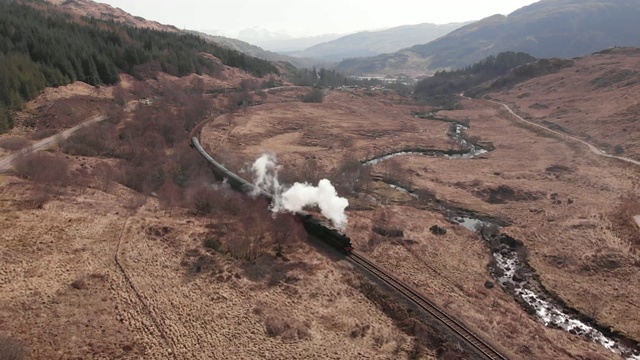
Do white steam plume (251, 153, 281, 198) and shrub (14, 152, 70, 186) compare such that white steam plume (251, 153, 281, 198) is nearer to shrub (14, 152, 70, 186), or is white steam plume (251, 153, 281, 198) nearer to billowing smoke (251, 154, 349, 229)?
billowing smoke (251, 154, 349, 229)

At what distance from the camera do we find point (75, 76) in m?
85.1

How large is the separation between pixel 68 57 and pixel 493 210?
10267 cm

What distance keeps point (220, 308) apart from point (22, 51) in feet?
302

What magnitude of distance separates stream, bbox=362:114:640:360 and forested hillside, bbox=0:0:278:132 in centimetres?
7469

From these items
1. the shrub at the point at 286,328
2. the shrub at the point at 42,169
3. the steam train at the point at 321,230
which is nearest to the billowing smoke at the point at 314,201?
the steam train at the point at 321,230

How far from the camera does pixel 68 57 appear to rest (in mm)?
87500

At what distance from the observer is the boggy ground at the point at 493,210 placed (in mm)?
30656

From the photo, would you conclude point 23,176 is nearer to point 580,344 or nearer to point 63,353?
point 63,353

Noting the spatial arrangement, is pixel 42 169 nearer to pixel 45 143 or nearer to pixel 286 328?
pixel 45 143

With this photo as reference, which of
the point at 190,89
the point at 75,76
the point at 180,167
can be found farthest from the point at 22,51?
the point at 180,167

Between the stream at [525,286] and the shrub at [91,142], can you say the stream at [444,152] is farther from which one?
the shrub at [91,142]

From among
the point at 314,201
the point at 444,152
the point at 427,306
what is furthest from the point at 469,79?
the point at 427,306

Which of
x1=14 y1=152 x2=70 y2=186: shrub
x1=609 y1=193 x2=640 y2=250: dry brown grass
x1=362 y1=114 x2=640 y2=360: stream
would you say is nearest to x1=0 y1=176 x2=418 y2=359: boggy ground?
x1=14 y1=152 x2=70 y2=186: shrub

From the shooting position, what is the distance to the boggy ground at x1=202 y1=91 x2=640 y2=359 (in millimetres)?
30656
